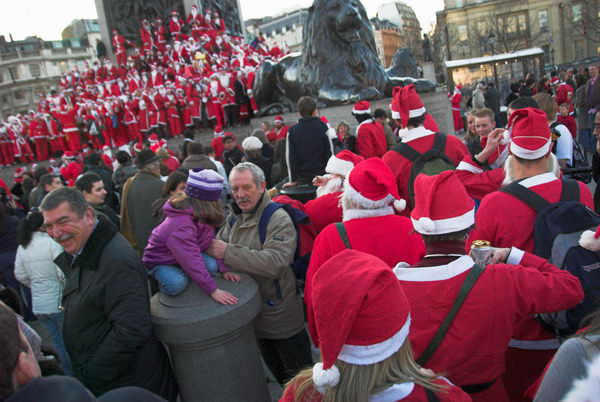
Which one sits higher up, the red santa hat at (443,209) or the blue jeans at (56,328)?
the red santa hat at (443,209)

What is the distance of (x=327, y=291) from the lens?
1.31m

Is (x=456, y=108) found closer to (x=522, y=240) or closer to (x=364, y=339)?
(x=522, y=240)

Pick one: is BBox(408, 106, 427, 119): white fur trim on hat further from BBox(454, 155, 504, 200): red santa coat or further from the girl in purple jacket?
the girl in purple jacket

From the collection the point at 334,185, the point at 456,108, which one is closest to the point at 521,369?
the point at 334,185

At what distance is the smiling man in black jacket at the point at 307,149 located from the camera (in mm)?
5262

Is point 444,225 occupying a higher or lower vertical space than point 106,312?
higher

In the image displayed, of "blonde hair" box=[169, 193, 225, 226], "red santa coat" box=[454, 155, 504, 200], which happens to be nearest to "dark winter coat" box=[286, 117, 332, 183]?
"red santa coat" box=[454, 155, 504, 200]

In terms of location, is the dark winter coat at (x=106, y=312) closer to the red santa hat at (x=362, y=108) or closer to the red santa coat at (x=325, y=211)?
the red santa coat at (x=325, y=211)

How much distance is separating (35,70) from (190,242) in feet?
281

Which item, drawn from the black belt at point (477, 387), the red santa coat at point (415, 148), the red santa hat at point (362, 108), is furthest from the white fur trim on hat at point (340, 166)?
the red santa hat at point (362, 108)

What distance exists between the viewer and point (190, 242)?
2762 mm

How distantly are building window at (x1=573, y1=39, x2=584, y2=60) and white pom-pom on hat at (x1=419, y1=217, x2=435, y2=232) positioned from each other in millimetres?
66943

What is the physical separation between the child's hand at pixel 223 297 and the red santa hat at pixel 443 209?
1.26m

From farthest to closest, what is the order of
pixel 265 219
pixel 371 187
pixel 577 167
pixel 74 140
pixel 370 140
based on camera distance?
pixel 74 140 < pixel 370 140 < pixel 577 167 < pixel 265 219 < pixel 371 187
